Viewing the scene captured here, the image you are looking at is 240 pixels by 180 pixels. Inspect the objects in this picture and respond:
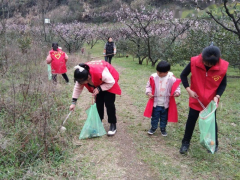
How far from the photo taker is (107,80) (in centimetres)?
276

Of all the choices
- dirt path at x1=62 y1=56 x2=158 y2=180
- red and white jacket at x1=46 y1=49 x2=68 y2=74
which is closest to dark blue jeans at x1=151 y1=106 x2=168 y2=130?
dirt path at x1=62 y1=56 x2=158 y2=180

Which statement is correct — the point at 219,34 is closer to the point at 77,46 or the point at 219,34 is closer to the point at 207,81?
the point at 207,81

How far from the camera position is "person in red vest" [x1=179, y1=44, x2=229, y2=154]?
2.22m

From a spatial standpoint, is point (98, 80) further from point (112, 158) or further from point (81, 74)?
point (112, 158)

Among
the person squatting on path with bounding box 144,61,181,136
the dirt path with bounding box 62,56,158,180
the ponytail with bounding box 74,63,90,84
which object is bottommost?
the dirt path with bounding box 62,56,158,180

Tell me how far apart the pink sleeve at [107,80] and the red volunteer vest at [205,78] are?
40.5 inches

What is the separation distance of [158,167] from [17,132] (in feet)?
5.85

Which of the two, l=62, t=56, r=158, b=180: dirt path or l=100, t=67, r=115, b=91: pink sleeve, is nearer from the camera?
l=62, t=56, r=158, b=180: dirt path

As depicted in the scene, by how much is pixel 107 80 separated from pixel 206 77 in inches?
47.6

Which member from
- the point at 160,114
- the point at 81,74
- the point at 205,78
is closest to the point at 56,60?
the point at 81,74

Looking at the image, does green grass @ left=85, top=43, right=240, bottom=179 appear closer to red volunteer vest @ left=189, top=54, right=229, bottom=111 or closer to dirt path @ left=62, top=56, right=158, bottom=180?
dirt path @ left=62, top=56, right=158, bottom=180

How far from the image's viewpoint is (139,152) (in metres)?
2.83

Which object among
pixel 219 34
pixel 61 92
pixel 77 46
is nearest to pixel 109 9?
pixel 77 46

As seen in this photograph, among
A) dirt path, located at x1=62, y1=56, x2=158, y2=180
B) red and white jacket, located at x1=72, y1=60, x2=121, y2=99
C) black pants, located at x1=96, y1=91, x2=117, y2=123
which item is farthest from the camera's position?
black pants, located at x1=96, y1=91, x2=117, y2=123
